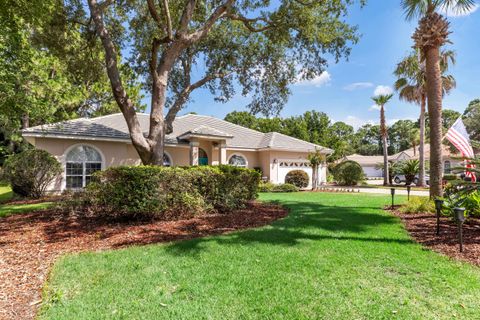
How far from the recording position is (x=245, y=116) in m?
56.4

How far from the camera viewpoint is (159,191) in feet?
27.3

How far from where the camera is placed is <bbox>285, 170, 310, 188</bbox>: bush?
75.3ft

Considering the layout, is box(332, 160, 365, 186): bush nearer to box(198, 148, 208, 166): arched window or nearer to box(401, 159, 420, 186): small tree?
box(401, 159, 420, 186): small tree

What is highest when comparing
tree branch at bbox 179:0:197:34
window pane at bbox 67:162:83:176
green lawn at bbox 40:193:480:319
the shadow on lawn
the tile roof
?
tree branch at bbox 179:0:197:34

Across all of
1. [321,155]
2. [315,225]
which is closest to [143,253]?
[315,225]

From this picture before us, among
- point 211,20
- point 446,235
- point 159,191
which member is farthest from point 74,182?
point 446,235

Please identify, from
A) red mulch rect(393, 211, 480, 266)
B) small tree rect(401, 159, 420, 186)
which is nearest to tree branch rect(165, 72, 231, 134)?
red mulch rect(393, 211, 480, 266)

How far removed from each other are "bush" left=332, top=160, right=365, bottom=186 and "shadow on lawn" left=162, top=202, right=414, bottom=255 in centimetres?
1859

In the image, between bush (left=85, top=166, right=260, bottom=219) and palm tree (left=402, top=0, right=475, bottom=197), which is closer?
bush (left=85, top=166, right=260, bottom=219)

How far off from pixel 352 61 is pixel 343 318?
12688 millimetres

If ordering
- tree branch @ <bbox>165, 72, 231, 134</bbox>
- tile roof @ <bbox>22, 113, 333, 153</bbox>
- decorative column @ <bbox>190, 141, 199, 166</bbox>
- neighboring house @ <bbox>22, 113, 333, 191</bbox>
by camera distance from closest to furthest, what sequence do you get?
tree branch @ <bbox>165, 72, 231, 134</bbox>
tile roof @ <bbox>22, 113, 333, 153</bbox>
neighboring house @ <bbox>22, 113, 333, 191</bbox>
decorative column @ <bbox>190, 141, 199, 166</bbox>

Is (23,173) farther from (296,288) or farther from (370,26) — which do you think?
(370,26)

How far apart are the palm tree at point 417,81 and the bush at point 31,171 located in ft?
80.5

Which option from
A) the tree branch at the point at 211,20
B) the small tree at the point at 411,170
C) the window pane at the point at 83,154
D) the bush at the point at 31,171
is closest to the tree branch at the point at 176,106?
the tree branch at the point at 211,20
